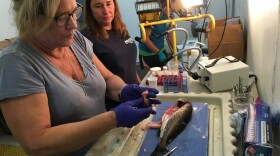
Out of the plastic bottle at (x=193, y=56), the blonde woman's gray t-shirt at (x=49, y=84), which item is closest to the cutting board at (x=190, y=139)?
the blonde woman's gray t-shirt at (x=49, y=84)

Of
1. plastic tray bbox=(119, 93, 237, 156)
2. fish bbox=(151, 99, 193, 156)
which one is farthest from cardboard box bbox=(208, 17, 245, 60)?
fish bbox=(151, 99, 193, 156)

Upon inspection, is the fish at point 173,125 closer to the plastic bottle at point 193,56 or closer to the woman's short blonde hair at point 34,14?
the woman's short blonde hair at point 34,14

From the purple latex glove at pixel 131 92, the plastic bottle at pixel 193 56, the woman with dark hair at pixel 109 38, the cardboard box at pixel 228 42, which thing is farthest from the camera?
the cardboard box at pixel 228 42

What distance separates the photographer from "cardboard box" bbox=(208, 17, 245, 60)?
7.20 ft

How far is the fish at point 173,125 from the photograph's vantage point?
982 mm

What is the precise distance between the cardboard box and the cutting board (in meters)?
1.11

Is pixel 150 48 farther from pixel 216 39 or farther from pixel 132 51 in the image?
pixel 132 51

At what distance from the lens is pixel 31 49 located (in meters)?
0.98

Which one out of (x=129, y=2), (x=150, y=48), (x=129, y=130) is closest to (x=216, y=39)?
(x=150, y=48)

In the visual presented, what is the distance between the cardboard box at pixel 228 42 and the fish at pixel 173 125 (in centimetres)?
110

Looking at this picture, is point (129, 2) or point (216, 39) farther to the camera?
point (129, 2)

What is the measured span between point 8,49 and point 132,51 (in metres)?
0.98

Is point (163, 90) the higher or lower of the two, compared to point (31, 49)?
lower

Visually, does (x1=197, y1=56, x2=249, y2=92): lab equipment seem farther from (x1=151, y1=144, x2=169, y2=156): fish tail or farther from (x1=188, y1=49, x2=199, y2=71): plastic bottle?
(x1=151, y1=144, x2=169, y2=156): fish tail
